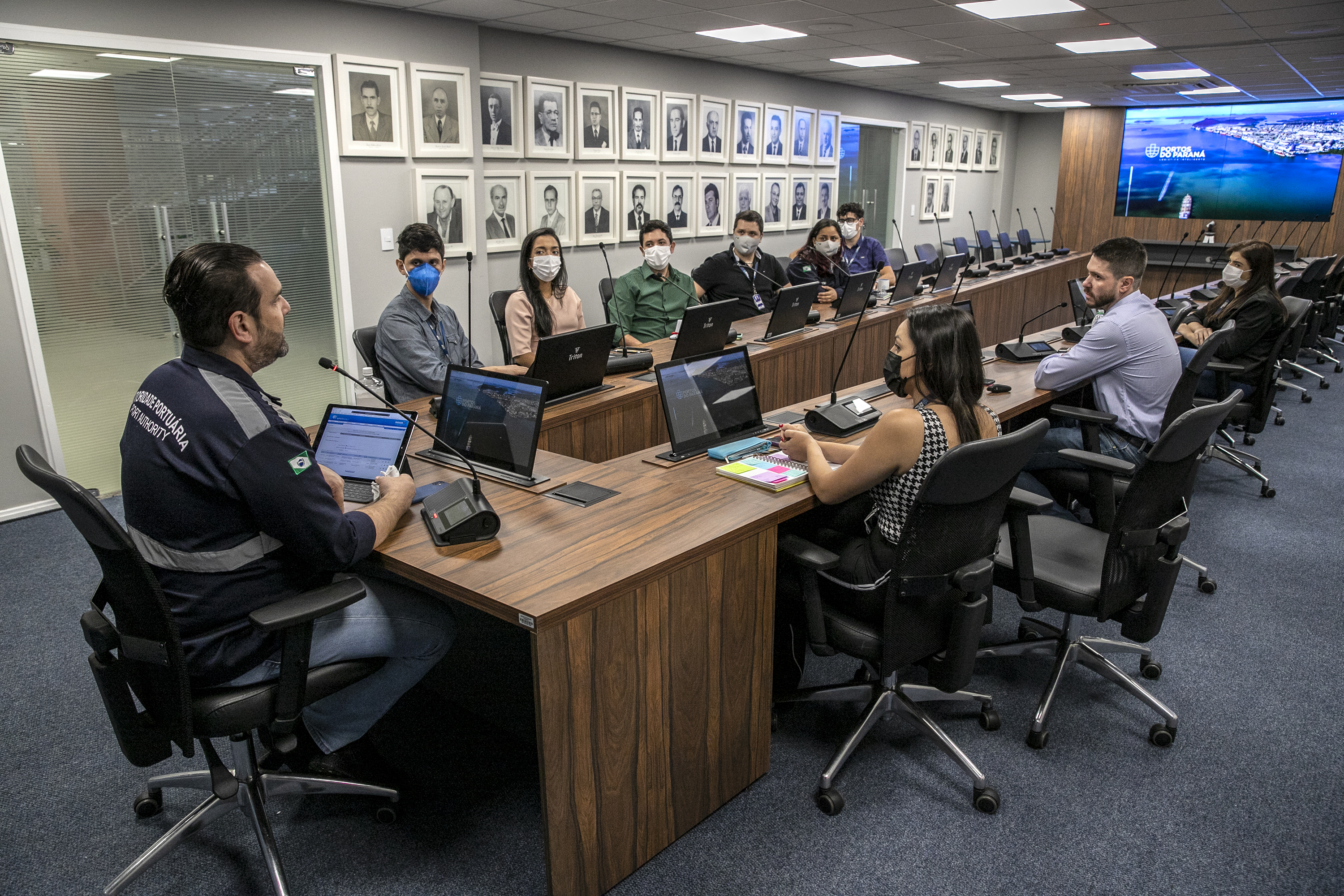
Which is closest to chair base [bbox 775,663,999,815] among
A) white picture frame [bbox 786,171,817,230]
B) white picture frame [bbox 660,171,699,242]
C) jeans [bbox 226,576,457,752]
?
jeans [bbox 226,576,457,752]

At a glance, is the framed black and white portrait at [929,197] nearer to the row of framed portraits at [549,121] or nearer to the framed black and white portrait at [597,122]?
the row of framed portraits at [549,121]

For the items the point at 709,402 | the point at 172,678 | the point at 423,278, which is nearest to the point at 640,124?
the point at 423,278

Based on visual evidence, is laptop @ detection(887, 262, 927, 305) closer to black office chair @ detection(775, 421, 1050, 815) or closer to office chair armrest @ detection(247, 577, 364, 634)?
black office chair @ detection(775, 421, 1050, 815)

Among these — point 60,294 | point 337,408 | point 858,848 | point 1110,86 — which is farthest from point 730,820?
point 1110,86

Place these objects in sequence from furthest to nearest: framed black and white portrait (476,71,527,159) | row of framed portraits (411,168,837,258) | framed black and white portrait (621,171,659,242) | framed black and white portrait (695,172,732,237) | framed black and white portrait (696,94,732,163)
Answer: framed black and white portrait (695,172,732,237) < framed black and white portrait (696,94,732,163) < framed black and white portrait (621,171,659,242) < framed black and white portrait (476,71,527,159) < row of framed portraits (411,168,837,258)

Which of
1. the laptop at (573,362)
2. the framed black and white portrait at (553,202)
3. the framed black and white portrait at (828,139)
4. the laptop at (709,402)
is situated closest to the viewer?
the laptop at (709,402)

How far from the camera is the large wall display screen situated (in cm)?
1046

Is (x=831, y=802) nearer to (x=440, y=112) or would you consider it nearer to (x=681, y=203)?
(x=440, y=112)

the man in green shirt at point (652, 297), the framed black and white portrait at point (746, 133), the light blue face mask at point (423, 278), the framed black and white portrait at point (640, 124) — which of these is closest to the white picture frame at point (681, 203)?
the framed black and white portrait at point (640, 124)

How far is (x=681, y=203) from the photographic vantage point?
719 cm

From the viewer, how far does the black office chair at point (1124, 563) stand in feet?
7.11

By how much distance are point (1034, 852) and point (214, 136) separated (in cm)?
460

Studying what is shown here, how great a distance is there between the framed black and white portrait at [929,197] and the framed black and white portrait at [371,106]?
289 inches

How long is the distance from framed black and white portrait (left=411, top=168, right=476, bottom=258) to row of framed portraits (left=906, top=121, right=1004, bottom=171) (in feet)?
21.3
